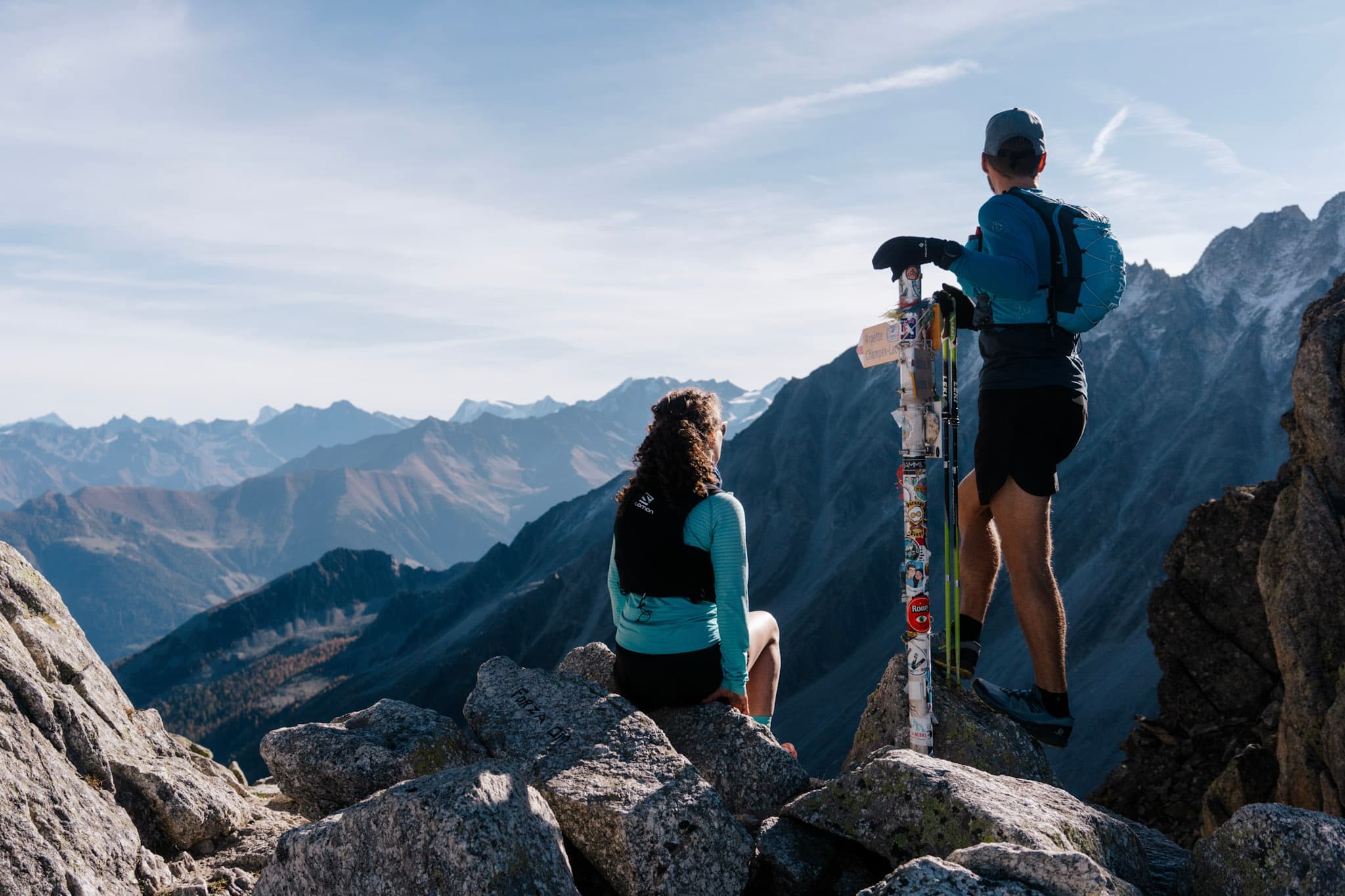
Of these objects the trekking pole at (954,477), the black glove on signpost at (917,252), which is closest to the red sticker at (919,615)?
the trekking pole at (954,477)

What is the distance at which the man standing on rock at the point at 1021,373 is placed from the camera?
6930mm

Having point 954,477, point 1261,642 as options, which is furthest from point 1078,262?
point 1261,642

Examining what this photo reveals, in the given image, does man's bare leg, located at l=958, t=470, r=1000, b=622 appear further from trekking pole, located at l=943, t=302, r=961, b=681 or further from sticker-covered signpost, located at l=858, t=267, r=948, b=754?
sticker-covered signpost, located at l=858, t=267, r=948, b=754

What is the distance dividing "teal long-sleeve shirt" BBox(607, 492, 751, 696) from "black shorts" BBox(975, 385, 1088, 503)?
7.25ft

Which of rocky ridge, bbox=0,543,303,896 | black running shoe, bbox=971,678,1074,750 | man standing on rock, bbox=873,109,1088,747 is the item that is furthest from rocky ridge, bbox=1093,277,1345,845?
rocky ridge, bbox=0,543,303,896

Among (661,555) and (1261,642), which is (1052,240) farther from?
(1261,642)

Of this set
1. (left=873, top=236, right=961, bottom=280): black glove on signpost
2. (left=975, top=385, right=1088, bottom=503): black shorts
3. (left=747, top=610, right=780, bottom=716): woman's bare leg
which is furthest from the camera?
(left=747, top=610, right=780, bottom=716): woman's bare leg

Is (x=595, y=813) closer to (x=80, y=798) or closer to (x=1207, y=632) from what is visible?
(x=80, y=798)

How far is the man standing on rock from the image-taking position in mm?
6930

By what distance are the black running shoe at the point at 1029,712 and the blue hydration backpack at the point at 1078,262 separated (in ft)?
10.9

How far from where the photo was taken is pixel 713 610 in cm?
752

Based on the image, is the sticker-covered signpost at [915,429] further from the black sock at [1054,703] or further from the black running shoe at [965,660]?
the black sock at [1054,703]

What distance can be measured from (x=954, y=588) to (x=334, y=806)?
19.0 ft

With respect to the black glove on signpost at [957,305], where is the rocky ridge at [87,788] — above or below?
below
